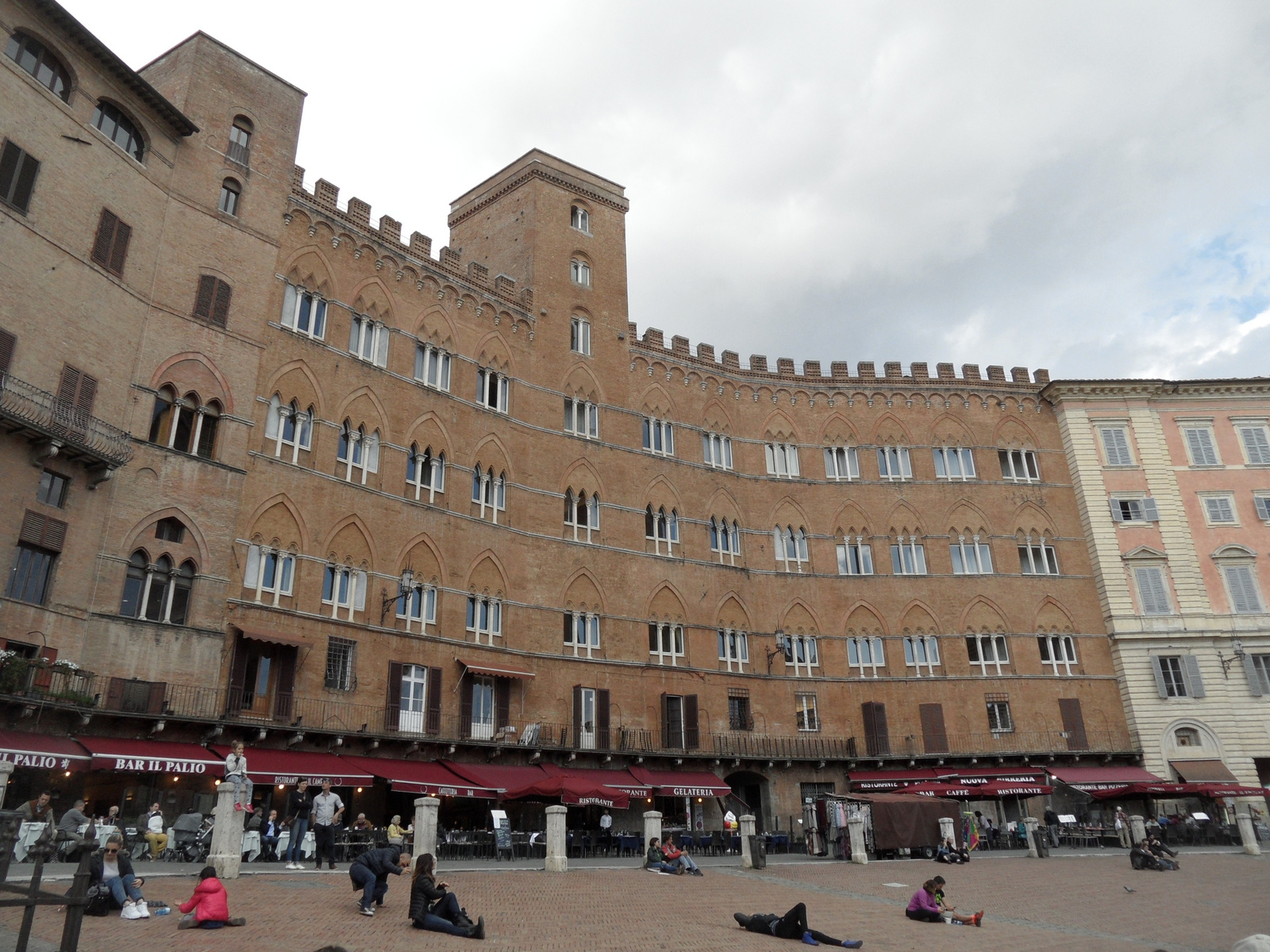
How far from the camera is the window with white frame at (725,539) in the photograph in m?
41.7

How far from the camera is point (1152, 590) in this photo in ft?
142

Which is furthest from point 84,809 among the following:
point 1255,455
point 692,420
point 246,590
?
point 1255,455

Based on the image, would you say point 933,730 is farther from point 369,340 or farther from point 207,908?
point 207,908

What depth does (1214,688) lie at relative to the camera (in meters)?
41.2

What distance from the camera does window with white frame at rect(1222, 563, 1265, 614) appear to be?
1688 inches

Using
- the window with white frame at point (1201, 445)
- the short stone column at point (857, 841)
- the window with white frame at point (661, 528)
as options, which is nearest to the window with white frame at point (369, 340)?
the window with white frame at point (661, 528)

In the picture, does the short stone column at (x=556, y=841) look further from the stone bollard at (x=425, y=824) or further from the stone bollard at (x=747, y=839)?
the stone bollard at (x=747, y=839)

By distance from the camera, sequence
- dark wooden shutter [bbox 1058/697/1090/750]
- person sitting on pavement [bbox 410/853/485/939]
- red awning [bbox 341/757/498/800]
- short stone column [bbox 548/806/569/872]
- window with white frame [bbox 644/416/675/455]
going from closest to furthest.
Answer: person sitting on pavement [bbox 410/853/485/939], short stone column [bbox 548/806/569/872], red awning [bbox 341/757/498/800], dark wooden shutter [bbox 1058/697/1090/750], window with white frame [bbox 644/416/675/455]

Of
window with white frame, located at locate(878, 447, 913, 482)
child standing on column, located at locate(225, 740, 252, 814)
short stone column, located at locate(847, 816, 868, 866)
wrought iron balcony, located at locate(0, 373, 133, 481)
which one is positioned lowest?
short stone column, located at locate(847, 816, 868, 866)

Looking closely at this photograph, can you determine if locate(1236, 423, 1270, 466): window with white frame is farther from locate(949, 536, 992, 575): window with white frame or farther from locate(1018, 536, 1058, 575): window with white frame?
locate(949, 536, 992, 575): window with white frame

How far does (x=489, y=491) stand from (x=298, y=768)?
1267cm

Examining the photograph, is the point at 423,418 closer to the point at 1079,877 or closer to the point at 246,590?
the point at 246,590

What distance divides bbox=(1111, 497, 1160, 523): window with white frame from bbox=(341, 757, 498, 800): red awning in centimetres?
3156

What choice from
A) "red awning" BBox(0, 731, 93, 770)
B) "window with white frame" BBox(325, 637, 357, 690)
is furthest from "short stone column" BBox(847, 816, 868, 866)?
"red awning" BBox(0, 731, 93, 770)
